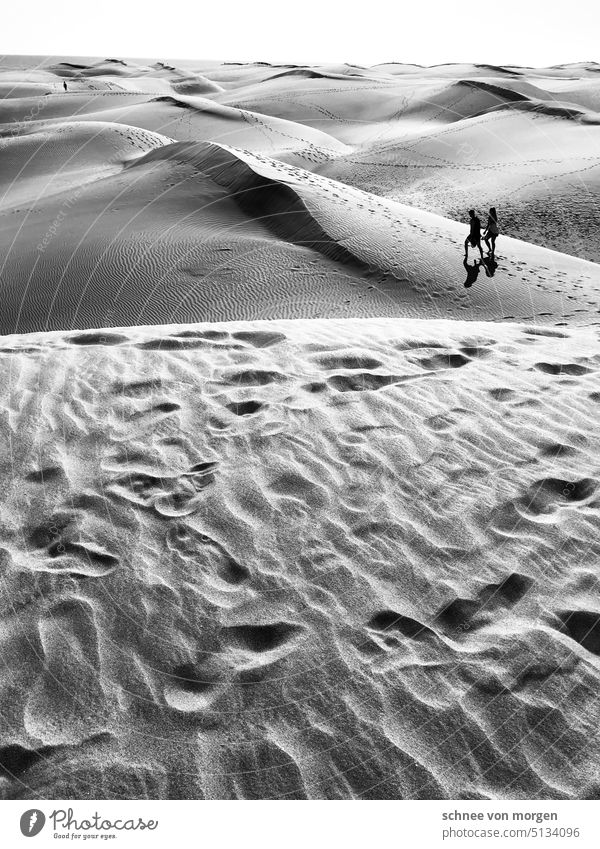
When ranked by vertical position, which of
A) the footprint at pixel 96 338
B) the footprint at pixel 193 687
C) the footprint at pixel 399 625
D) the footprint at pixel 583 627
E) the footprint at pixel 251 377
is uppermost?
the footprint at pixel 251 377

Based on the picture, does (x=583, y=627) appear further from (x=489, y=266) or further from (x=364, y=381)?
(x=489, y=266)

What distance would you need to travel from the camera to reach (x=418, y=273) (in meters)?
10.4

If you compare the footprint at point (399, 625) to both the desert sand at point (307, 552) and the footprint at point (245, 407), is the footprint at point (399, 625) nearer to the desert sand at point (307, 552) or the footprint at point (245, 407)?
the desert sand at point (307, 552)

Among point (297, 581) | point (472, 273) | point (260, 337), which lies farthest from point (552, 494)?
point (472, 273)

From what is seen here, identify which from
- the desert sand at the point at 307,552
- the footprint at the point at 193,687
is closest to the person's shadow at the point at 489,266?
the desert sand at the point at 307,552

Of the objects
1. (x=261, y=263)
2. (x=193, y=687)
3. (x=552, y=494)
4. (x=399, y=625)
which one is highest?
(x=552, y=494)

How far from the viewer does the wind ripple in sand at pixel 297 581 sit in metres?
3.18

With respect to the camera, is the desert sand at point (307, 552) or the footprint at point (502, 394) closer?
the desert sand at point (307, 552)

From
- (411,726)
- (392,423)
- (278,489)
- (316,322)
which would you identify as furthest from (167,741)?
(316,322)

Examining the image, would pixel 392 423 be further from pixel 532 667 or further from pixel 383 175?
pixel 383 175

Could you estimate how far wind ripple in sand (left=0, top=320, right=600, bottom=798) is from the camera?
Answer: 3.18 metres

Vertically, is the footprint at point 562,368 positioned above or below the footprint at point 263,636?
above

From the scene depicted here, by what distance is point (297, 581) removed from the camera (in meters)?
3.96

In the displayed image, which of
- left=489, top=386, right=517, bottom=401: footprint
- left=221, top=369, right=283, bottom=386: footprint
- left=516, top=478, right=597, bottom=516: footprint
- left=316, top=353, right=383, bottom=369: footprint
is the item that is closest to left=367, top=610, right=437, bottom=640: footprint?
left=516, top=478, right=597, bottom=516: footprint
